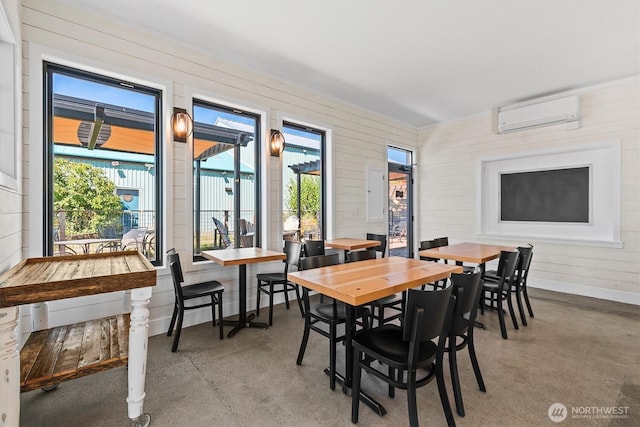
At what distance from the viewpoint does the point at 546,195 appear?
4883 mm

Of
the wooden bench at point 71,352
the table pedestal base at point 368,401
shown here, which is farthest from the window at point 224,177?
the table pedestal base at point 368,401

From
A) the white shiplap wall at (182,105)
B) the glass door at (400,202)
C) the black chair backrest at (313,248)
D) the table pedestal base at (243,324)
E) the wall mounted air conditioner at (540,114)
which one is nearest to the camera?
the white shiplap wall at (182,105)

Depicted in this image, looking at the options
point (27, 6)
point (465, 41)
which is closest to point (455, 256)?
point (465, 41)

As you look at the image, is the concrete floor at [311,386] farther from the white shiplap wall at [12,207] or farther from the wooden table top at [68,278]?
the white shiplap wall at [12,207]

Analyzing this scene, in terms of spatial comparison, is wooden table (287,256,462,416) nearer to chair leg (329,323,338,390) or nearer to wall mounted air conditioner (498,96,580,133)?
chair leg (329,323,338,390)

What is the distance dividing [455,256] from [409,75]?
2557 mm

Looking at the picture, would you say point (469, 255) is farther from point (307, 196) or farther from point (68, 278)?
point (68, 278)

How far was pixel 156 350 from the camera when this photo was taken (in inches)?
108

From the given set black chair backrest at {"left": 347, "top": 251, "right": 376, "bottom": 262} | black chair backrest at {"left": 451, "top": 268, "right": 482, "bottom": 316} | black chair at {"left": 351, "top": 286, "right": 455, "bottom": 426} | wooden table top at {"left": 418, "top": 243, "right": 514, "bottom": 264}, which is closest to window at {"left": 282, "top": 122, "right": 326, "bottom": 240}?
black chair backrest at {"left": 347, "top": 251, "right": 376, "bottom": 262}

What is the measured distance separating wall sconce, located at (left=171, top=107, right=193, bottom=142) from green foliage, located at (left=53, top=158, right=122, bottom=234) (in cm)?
83

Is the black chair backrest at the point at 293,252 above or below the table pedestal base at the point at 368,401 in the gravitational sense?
above

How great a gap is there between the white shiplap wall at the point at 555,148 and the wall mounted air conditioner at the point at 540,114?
0.13m

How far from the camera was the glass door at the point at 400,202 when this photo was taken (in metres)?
6.09

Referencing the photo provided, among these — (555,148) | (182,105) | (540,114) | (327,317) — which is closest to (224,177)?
(182,105)
